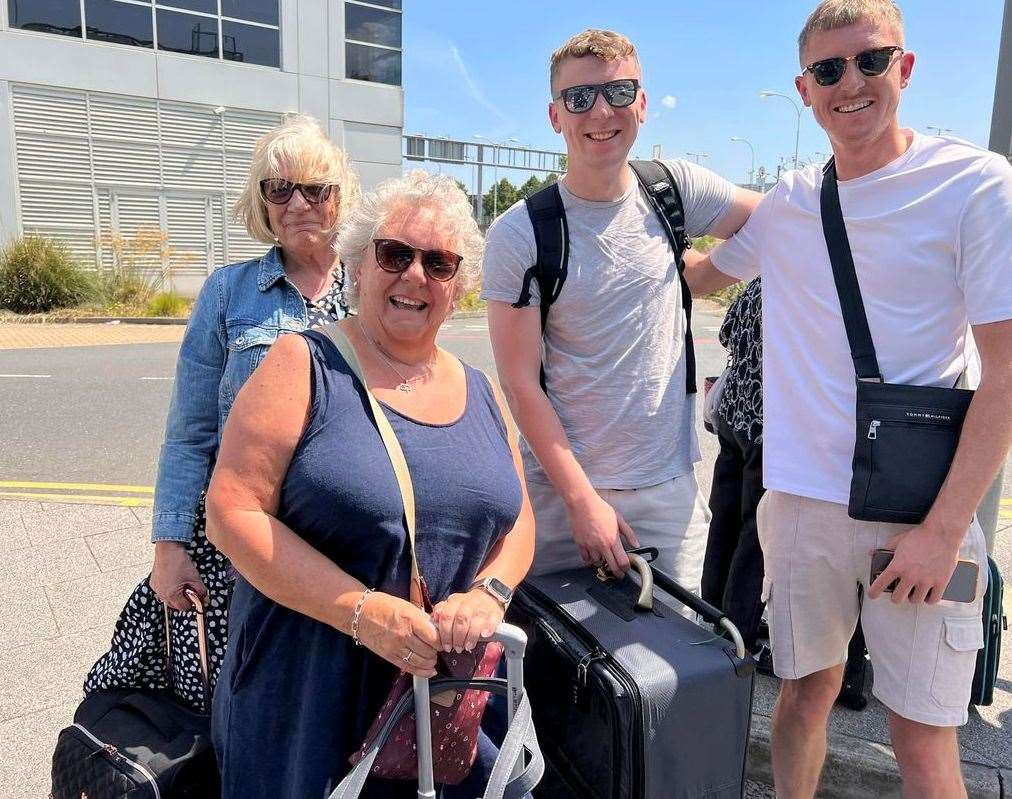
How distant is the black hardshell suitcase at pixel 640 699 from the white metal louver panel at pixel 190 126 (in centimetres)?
2372

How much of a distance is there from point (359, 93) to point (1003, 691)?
24.4 metres

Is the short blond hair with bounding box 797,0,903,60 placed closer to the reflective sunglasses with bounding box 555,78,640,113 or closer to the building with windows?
the reflective sunglasses with bounding box 555,78,640,113

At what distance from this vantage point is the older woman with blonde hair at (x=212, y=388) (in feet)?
6.93

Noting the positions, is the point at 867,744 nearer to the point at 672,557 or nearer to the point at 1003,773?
the point at 1003,773

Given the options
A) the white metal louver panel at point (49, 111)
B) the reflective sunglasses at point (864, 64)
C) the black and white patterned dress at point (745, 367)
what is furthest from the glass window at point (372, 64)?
the reflective sunglasses at point (864, 64)

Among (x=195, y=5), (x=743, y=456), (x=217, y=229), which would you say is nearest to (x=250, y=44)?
(x=195, y=5)

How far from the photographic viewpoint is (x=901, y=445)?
5.97 feet

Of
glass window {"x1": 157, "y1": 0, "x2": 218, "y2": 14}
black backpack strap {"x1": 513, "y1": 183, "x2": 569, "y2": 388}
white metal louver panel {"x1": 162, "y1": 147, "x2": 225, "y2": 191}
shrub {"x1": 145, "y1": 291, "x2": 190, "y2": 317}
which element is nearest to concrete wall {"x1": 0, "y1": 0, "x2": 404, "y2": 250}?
glass window {"x1": 157, "y1": 0, "x2": 218, "y2": 14}

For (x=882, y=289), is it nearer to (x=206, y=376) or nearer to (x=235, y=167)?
(x=206, y=376)

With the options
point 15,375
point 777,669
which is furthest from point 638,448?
point 15,375

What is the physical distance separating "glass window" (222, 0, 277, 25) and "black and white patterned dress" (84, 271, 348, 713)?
23.5 m

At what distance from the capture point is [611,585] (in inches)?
81.8

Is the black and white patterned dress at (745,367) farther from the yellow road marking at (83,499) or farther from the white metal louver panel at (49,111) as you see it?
the white metal louver panel at (49,111)

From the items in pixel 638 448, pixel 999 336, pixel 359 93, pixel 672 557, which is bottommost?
pixel 672 557
